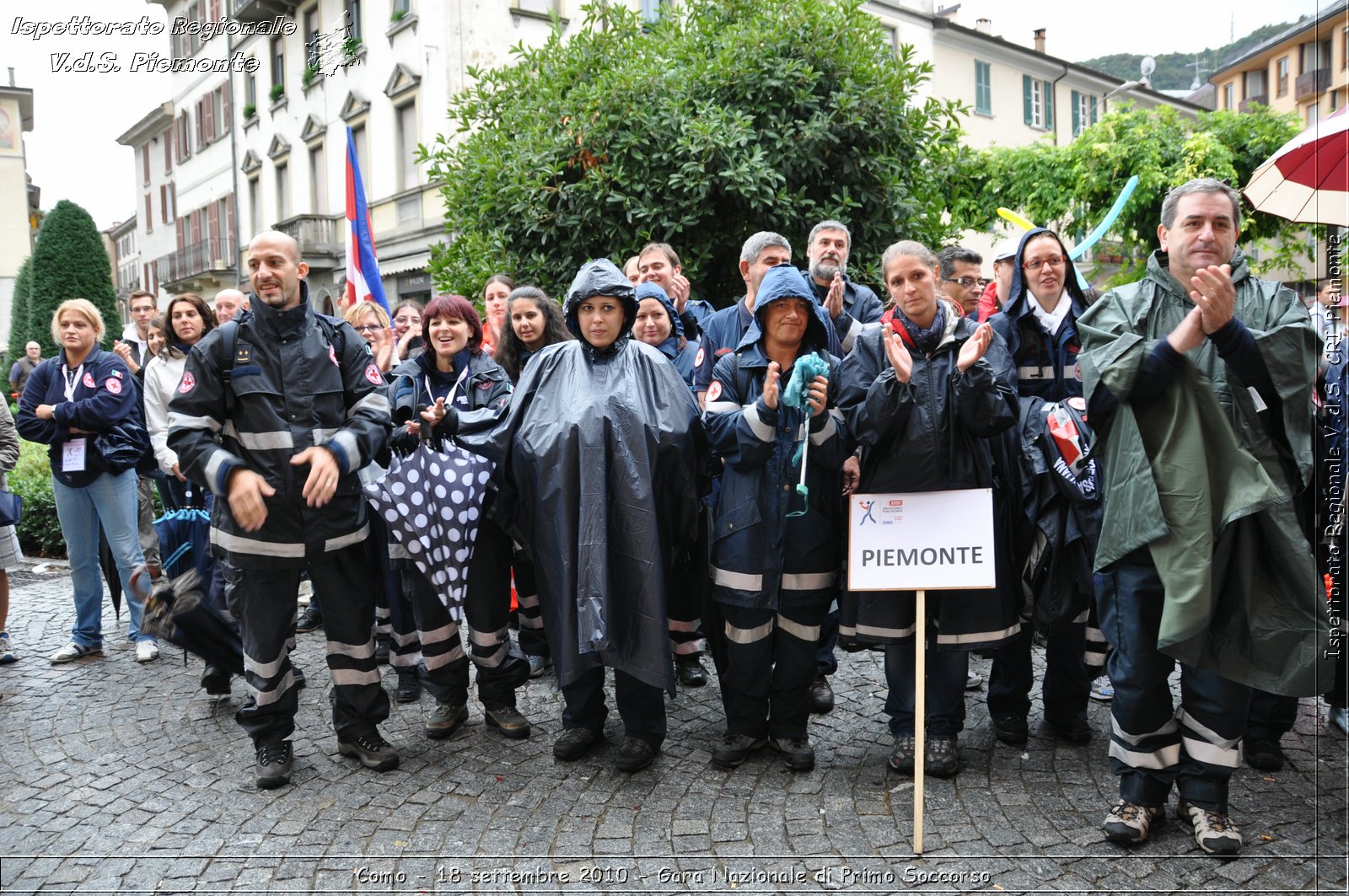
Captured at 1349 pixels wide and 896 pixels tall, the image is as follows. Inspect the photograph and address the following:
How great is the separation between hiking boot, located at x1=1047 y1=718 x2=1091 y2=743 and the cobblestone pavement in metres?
0.05

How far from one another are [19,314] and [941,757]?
83.3 ft

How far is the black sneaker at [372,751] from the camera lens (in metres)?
4.20

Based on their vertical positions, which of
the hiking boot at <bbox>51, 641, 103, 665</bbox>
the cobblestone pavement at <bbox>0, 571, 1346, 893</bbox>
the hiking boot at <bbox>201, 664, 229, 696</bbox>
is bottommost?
the cobblestone pavement at <bbox>0, 571, 1346, 893</bbox>

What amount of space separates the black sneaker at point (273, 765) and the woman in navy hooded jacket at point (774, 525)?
1.89m

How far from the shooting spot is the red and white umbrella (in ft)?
11.6

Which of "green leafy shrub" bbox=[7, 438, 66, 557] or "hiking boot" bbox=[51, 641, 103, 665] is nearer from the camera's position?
"hiking boot" bbox=[51, 641, 103, 665]

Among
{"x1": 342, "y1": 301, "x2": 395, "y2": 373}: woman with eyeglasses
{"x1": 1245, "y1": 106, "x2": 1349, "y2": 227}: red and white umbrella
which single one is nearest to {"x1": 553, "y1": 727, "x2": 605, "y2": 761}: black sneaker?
{"x1": 342, "y1": 301, "x2": 395, "y2": 373}: woman with eyeglasses

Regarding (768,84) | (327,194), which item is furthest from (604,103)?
(327,194)

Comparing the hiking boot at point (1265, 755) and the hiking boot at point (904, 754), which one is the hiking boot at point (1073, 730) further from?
the hiking boot at point (904, 754)

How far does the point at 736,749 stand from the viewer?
161 inches

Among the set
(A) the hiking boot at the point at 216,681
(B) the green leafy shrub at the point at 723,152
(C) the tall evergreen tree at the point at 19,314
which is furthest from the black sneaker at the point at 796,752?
(C) the tall evergreen tree at the point at 19,314

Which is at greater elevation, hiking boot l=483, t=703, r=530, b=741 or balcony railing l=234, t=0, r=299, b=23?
balcony railing l=234, t=0, r=299, b=23

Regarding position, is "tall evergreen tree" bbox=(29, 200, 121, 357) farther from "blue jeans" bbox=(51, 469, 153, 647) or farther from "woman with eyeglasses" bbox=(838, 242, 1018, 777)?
"woman with eyeglasses" bbox=(838, 242, 1018, 777)

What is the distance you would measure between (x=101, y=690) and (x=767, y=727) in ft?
13.2
